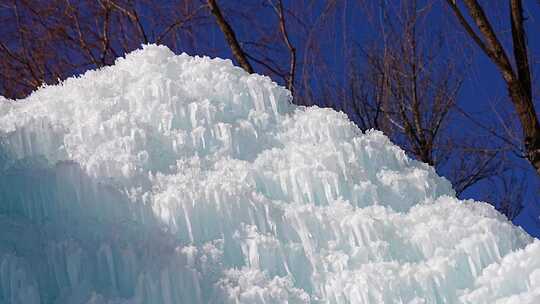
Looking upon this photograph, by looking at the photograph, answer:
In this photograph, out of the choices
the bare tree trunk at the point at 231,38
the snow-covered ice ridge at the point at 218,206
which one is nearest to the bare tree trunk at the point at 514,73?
the snow-covered ice ridge at the point at 218,206

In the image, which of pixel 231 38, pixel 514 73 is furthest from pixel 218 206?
pixel 231 38

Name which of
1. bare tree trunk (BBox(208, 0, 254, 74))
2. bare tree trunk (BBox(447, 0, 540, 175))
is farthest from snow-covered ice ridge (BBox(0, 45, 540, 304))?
bare tree trunk (BBox(208, 0, 254, 74))

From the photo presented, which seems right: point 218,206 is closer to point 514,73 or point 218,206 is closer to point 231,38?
point 514,73

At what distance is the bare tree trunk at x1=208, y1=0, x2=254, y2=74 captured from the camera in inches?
286

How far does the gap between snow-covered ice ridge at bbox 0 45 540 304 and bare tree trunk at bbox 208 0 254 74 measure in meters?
3.51

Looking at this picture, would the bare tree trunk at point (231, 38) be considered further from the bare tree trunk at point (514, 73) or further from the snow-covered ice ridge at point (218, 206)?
the snow-covered ice ridge at point (218, 206)

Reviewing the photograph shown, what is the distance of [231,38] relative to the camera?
7340 mm

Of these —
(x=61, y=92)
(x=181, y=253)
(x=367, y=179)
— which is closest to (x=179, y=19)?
(x=61, y=92)

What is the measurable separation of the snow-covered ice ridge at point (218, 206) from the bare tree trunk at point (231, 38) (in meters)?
3.51

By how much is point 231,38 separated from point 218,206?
4.70 meters

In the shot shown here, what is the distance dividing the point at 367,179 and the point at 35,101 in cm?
214

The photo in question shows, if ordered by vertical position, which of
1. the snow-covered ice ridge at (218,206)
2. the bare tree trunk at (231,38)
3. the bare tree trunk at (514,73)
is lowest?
the snow-covered ice ridge at (218,206)

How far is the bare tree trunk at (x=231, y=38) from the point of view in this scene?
727 cm

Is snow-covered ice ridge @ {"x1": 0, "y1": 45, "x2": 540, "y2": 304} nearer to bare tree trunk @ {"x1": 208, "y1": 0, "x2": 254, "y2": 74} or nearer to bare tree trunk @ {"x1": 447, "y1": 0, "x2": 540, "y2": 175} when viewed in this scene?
bare tree trunk @ {"x1": 447, "y1": 0, "x2": 540, "y2": 175}
